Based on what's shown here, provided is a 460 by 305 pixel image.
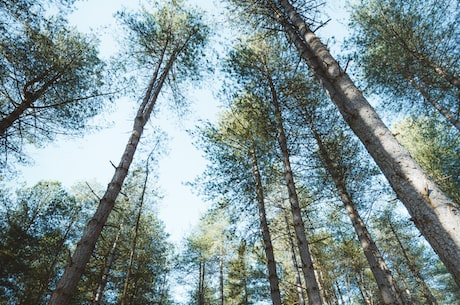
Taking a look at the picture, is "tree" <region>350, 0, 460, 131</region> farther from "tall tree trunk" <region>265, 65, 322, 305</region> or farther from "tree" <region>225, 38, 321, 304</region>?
"tall tree trunk" <region>265, 65, 322, 305</region>

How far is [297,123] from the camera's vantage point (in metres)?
8.14

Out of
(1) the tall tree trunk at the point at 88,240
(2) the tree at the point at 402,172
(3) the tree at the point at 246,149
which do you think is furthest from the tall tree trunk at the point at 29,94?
(2) the tree at the point at 402,172

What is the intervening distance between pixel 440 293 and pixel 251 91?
117 ft

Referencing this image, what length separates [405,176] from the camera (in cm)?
211

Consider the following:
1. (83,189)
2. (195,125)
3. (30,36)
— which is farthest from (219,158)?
(83,189)

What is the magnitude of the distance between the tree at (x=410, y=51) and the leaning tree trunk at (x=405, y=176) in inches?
274

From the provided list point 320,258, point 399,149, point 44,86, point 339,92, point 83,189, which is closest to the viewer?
point 399,149

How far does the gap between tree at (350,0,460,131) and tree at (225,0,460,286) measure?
269 inches

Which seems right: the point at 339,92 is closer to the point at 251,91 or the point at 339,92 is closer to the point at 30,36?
the point at 251,91

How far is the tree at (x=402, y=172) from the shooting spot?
1691 mm

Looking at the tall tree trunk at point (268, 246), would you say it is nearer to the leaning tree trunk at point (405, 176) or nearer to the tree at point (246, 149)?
the tree at point (246, 149)

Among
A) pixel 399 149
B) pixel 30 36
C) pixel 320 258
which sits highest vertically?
pixel 30 36

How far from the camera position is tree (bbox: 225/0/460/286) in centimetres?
169

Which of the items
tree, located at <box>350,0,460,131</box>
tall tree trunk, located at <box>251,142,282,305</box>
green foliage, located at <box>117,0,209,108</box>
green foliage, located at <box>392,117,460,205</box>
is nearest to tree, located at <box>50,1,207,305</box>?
green foliage, located at <box>117,0,209,108</box>
